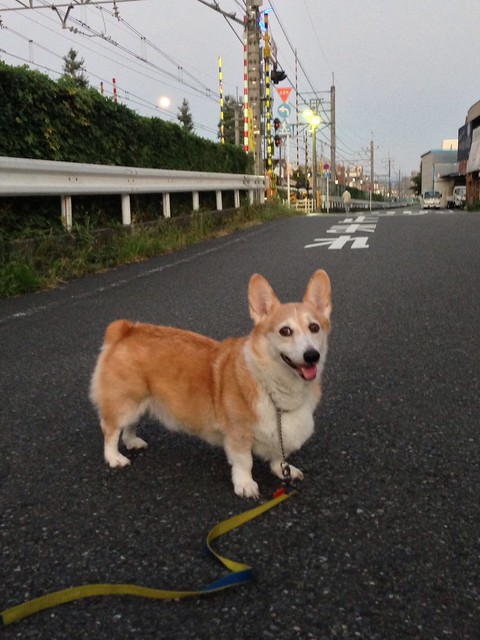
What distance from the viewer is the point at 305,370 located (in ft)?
7.63

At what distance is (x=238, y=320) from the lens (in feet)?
16.6

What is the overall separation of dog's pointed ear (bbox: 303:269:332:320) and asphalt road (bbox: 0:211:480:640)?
2.05ft

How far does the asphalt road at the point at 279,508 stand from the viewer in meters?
1.67

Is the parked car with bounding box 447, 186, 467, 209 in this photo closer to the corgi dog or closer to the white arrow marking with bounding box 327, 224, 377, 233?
the white arrow marking with bounding box 327, 224, 377, 233

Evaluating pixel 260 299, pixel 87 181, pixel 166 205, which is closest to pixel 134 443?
pixel 260 299

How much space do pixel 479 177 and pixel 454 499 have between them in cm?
5614

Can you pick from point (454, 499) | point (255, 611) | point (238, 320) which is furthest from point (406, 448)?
point (238, 320)

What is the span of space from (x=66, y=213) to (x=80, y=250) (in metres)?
0.52

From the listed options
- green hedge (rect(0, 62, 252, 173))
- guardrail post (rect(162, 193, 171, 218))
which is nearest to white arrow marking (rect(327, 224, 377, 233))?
green hedge (rect(0, 62, 252, 173))

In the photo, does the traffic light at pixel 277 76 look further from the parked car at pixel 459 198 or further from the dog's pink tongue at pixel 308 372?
the parked car at pixel 459 198

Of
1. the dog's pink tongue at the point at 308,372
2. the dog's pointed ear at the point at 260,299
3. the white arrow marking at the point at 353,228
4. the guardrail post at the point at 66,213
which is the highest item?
the guardrail post at the point at 66,213

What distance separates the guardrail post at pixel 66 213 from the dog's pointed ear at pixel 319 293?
5529mm

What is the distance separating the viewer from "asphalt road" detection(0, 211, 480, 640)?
1.67 meters

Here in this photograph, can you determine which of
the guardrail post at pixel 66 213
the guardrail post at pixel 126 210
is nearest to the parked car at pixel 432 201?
the guardrail post at pixel 126 210
